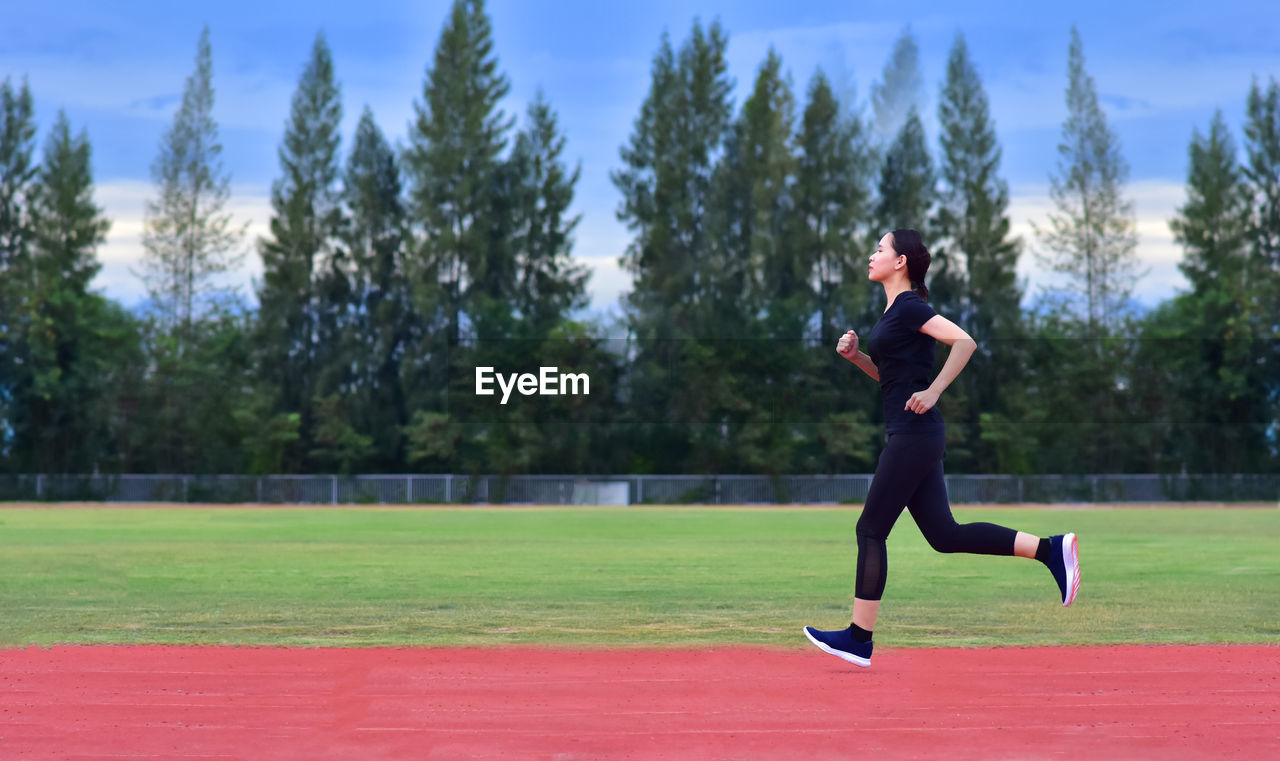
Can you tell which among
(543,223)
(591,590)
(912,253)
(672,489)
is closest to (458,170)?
(543,223)

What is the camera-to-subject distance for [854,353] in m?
7.13

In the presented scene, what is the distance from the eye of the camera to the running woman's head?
711 centimetres

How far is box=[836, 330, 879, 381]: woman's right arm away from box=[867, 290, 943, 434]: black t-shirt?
122 millimetres

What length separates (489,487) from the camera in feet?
181

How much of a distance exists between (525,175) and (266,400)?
676 inches

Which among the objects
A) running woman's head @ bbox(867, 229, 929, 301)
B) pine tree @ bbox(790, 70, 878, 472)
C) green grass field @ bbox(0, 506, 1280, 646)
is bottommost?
green grass field @ bbox(0, 506, 1280, 646)

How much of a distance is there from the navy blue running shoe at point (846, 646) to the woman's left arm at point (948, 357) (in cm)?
153

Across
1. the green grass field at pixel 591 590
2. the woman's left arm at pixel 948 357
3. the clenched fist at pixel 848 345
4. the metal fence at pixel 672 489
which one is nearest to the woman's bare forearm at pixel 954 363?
the woman's left arm at pixel 948 357

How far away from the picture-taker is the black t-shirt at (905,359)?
6.88 meters

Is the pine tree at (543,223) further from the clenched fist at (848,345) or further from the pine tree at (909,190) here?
the clenched fist at (848,345)

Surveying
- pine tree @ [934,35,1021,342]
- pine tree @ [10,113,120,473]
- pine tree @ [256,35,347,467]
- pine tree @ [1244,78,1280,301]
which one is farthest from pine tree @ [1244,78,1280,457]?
pine tree @ [10,113,120,473]

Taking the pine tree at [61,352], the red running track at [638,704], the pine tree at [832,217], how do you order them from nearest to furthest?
the red running track at [638,704] → the pine tree at [832,217] → the pine tree at [61,352]

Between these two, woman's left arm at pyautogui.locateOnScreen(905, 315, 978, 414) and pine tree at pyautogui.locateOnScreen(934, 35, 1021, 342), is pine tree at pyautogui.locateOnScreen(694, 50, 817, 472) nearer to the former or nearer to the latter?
pine tree at pyautogui.locateOnScreen(934, 35, 1021, 342)

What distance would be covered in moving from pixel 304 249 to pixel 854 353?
60802 millimetres
